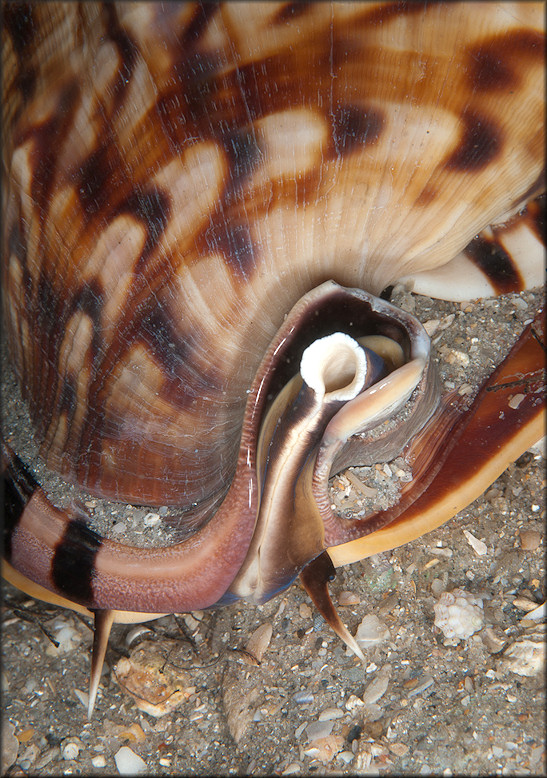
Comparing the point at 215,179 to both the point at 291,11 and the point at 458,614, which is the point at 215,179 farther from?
the point at 458,614

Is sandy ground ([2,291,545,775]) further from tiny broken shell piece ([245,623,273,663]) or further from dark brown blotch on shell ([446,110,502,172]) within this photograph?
dark brown blotch on shell ([446,110,502,172])

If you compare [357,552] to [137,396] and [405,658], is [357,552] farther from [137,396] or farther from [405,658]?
[137,396]

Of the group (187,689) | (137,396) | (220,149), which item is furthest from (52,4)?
(187,689)

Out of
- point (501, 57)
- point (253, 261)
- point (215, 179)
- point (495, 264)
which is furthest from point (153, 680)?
point (501, 57)

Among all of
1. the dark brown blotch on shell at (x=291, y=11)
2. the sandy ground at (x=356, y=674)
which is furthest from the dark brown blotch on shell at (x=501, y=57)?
the sandy ground at (x=356, y=674)

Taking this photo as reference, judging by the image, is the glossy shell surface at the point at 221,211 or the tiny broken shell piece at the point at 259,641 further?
the tiny broken shell piece at the point at 259,641

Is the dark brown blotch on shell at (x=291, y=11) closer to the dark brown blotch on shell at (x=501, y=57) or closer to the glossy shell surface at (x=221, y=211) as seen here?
the glossy shell surface at (x=221, y=211)
